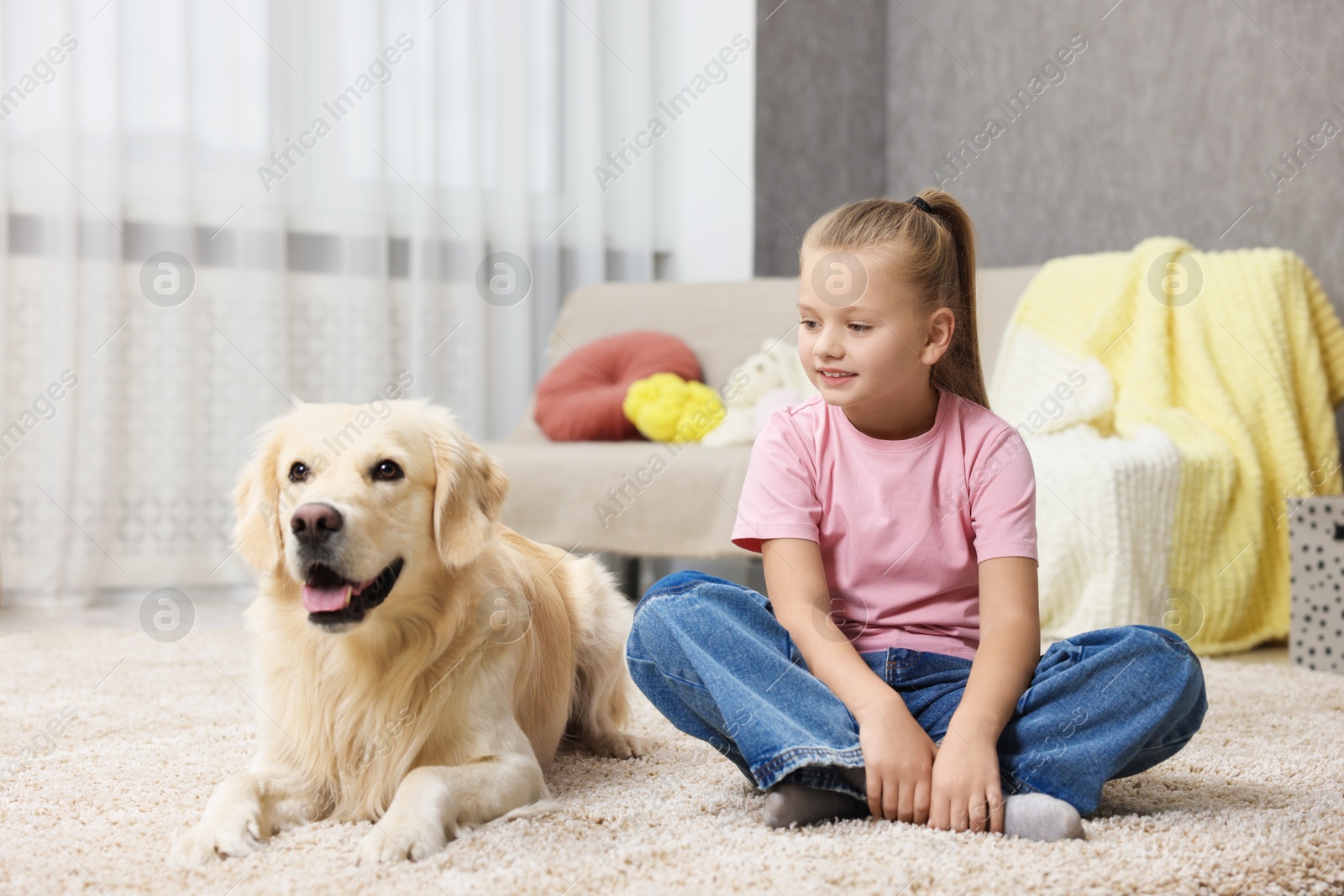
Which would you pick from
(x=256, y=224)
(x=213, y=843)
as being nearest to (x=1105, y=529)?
(x=213, y=843)

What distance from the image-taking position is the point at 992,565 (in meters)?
1.18

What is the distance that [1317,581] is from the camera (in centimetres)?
220

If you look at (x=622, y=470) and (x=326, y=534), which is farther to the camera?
(x=622, y=470)

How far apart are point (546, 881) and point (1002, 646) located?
52 centimetres

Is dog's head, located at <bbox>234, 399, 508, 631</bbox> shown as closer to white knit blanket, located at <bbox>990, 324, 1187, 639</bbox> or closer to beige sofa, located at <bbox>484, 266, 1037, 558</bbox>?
beige sofa, located at <bbox>484, 266, 1037, 558</bbox>

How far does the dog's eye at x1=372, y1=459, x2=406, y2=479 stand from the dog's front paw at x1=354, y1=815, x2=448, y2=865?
368 millimetres

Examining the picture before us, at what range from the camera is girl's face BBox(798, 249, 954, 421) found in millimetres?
1198

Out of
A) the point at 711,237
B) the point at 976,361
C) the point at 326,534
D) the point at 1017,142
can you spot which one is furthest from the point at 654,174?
the point at 326,534

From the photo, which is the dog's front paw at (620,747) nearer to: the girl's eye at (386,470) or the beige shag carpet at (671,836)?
the beige shag carpet at (671,836)

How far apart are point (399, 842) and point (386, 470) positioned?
40cm

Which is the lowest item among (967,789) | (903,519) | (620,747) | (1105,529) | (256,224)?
(620,747)

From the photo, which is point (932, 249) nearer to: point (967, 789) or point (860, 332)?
point (860, 332)

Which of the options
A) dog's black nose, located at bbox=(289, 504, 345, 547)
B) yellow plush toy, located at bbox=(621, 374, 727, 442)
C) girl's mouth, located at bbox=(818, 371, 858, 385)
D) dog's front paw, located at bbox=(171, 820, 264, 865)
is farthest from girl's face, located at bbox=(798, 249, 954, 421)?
yellow plush toy, located at bbox=(621, 374, 727, 442)

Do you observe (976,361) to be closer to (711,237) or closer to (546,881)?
(546,881)
